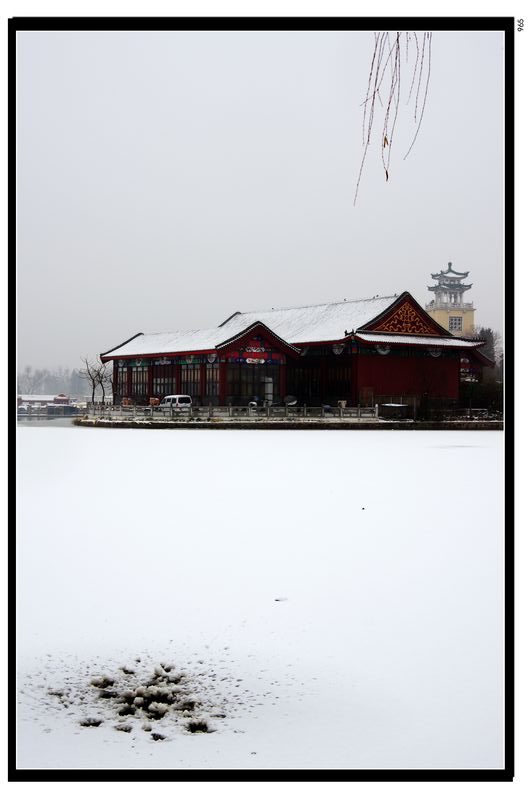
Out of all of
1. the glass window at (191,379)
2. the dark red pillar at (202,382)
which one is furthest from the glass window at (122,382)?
the dark red pillar at (202,382)

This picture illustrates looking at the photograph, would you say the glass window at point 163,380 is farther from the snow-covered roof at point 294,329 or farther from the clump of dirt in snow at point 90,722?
the clump of dirt in snow at point 90,722

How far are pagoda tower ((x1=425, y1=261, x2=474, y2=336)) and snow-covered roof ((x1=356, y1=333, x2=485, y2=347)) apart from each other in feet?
1.65

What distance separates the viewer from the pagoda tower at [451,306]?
31.4 meters

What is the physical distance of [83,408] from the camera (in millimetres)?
35250

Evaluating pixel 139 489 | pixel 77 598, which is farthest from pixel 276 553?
pixel 139 489

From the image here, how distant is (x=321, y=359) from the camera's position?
36.6 metres

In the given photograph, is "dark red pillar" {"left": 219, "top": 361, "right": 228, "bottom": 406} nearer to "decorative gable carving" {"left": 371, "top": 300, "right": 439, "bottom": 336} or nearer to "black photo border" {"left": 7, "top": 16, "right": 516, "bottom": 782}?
"decorative gable carving" {"left": 371, "top": 300, "right": 439, "bottom": 336}

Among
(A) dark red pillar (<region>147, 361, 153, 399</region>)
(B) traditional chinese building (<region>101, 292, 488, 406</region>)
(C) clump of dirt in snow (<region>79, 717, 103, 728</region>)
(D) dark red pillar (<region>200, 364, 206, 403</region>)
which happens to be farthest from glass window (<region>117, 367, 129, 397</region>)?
(C) clump of dirt in snow (<region>79, 717, 103, 728</region>)

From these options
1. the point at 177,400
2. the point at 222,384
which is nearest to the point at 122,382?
the point at 177,400

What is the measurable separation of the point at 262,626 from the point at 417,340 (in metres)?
31.3

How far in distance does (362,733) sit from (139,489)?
864 centimetres

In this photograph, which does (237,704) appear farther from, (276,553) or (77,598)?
(276,553)

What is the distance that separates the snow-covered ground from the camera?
12.0 feet

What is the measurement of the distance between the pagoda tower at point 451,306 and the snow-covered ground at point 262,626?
20.7 m
